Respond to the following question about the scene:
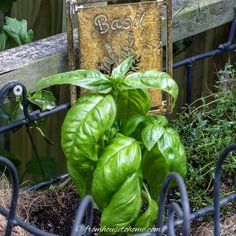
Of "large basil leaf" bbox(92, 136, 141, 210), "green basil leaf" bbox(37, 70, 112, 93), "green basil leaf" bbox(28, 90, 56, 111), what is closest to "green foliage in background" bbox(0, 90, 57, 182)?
"green basil leaf" bbox(28, 90, 56, 111)

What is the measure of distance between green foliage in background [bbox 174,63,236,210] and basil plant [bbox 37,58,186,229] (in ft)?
0.48

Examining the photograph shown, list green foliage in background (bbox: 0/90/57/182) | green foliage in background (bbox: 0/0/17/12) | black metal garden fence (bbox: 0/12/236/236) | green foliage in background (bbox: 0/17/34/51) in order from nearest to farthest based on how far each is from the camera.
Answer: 1. black metal garden fence (bbox: 0/12/236/236)
2. green foliage in background (bbox: 0/90/57/182)
3. green foliage in background (bbox: 0/17/34/51)
4. green foliage in background (bbox: 0/0/17/12)

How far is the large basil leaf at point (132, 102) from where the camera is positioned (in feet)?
4.77

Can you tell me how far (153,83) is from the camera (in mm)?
1377

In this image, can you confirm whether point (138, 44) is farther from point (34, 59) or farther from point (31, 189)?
point (31, 189)

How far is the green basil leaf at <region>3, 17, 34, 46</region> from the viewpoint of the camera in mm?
1901

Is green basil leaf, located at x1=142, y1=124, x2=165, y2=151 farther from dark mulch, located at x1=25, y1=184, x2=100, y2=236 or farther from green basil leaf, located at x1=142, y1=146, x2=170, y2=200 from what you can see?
dark mulch, located at x1=25, y1=184, x2=100, y2=236

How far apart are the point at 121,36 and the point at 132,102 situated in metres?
0.20

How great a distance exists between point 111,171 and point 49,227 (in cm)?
27

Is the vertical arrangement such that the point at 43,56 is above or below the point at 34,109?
above

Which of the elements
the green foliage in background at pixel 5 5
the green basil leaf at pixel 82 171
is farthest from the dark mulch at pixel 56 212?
the green foliage in background at pixel 5 5

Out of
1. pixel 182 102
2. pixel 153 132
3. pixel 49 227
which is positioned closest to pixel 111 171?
pixel 153 132

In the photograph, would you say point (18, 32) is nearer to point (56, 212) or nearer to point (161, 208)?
point (56, 212)

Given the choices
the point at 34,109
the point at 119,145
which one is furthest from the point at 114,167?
the point at 34,109
